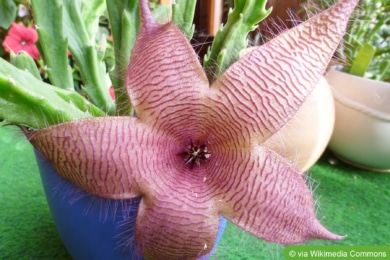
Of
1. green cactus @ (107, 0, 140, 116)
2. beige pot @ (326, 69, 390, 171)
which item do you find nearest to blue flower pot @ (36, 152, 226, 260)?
green cactus @ (107, 0, 140, 116)

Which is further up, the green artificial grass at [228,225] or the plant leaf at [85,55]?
the plant leaf at [85,55]

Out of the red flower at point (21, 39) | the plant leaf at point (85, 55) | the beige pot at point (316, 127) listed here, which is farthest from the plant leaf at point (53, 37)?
the red flower at point (21, 39)

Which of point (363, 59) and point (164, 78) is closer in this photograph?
point (164, 78)

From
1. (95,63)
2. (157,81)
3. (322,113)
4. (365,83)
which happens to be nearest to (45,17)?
(95,63)

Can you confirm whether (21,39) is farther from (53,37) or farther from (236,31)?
(236,31)

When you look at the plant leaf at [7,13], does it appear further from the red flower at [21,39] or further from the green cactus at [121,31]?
the green cactus at [121,31]

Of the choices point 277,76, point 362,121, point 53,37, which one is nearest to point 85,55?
point 53,37
